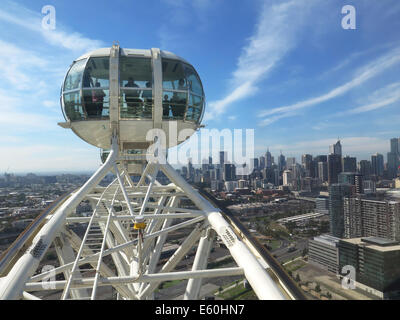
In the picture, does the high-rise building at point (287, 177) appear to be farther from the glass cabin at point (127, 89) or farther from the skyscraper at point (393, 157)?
the glass cabin at point (127, 89)

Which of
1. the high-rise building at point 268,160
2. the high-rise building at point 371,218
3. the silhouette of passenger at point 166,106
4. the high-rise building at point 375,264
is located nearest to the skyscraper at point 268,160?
the high-rise building at point 268,160

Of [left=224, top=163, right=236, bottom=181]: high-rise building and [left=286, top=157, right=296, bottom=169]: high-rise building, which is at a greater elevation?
[left=286, top=157, right=296, bottom=169]: high-rise building

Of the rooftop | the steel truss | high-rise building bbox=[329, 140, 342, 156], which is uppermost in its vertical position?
high-rise building bbox=[329, 140, 342, 156]

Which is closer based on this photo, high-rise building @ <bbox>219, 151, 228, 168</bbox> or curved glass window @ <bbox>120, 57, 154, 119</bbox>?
curved glass window @ <bbox>120, 57, 154, 119</bbox>

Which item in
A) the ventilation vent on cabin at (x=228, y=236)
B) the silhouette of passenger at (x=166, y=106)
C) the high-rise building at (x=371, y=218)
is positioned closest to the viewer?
the ventilation vent on cabin at (x=228, y=236)

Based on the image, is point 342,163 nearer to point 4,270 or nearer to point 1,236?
point 1,236

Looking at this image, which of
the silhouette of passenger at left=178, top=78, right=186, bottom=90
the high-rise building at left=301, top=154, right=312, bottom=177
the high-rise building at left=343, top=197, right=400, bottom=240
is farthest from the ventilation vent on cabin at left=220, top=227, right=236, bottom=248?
the high-rise building at left=301, top=154, right=312, bottom=177

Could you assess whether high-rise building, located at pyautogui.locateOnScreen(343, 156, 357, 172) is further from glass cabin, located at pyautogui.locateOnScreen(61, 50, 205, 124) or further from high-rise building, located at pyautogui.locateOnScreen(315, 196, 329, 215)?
glass cabin, located at pyautogui.locateOnScreen(61, 50, 205, 124)
